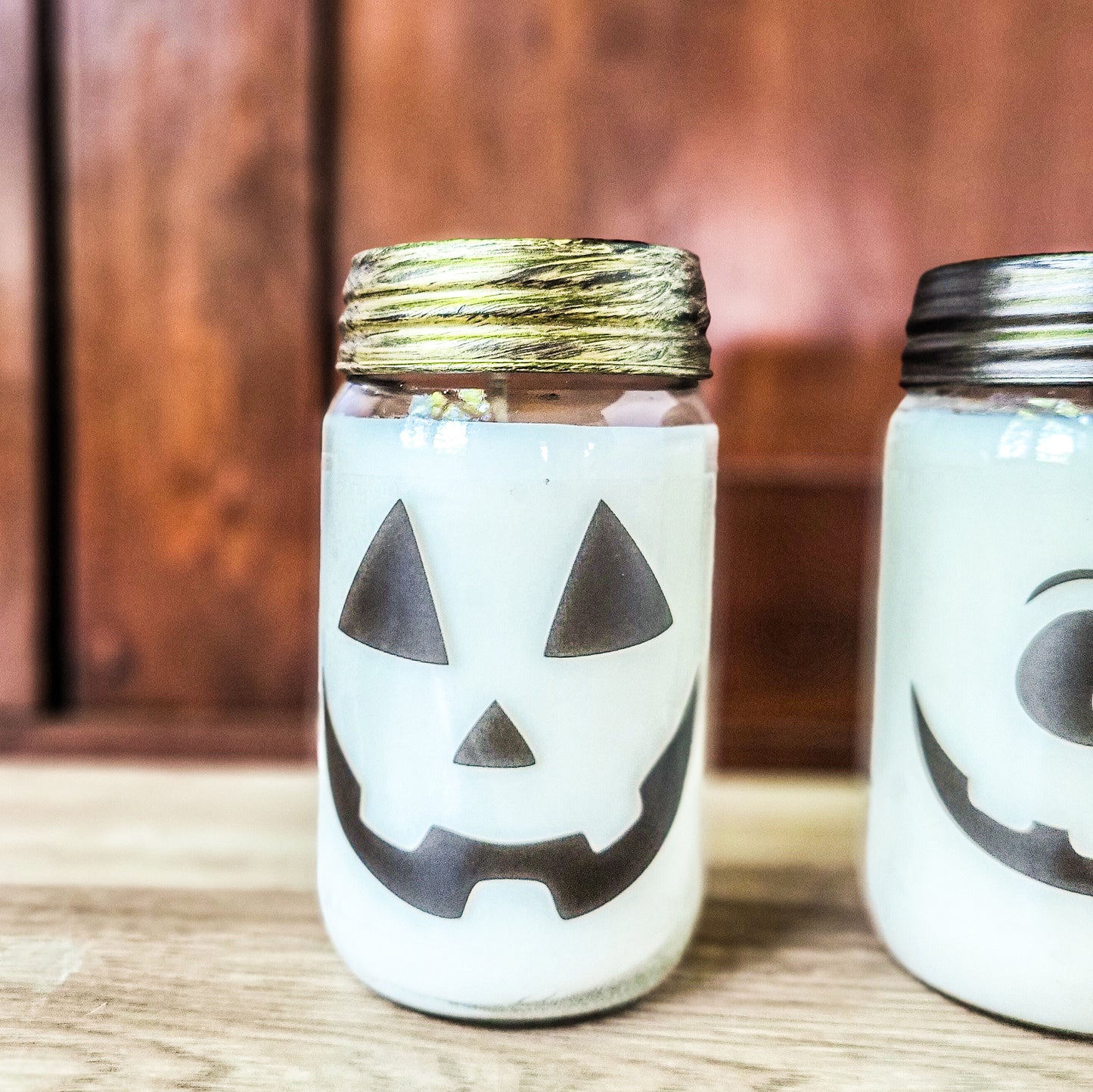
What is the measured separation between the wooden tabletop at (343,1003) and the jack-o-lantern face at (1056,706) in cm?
8

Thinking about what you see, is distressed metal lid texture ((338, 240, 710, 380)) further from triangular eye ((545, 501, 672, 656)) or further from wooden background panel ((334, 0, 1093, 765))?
wooden background panel ((334, 0, 1093, 765))

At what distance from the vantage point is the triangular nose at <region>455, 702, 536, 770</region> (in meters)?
0.39

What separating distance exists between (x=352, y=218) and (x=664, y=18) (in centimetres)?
25

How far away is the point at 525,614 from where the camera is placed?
39 centimetres

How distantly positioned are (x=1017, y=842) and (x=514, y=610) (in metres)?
0.23

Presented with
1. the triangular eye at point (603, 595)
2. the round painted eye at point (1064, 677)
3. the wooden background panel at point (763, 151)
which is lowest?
the round painted eye at point (1064, 677)

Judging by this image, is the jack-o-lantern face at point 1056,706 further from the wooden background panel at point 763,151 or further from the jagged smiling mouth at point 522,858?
the wooden background panel at point 763,151

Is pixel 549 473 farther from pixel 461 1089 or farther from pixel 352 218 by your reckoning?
pixel 352 218

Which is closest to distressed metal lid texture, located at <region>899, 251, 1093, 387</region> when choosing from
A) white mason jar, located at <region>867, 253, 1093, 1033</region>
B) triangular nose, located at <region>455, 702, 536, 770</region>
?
white mason jar, located at <region>867, 253, 1093, 1033</region>

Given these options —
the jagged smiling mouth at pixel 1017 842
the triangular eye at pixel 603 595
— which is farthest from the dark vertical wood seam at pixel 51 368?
the jagged smiling mouth at pixel 1017 842

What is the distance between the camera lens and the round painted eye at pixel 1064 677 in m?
0.39

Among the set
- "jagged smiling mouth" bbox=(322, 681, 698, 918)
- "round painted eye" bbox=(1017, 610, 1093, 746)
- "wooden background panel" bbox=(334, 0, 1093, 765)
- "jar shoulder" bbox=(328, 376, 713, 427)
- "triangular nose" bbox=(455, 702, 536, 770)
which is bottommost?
"jagged smiling mouth" bbox=(322, 681, 698, 918)

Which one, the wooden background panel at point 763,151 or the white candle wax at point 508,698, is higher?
the wooden background panel at point 763,151

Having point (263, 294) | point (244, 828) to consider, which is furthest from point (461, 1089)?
point (263, 294)
